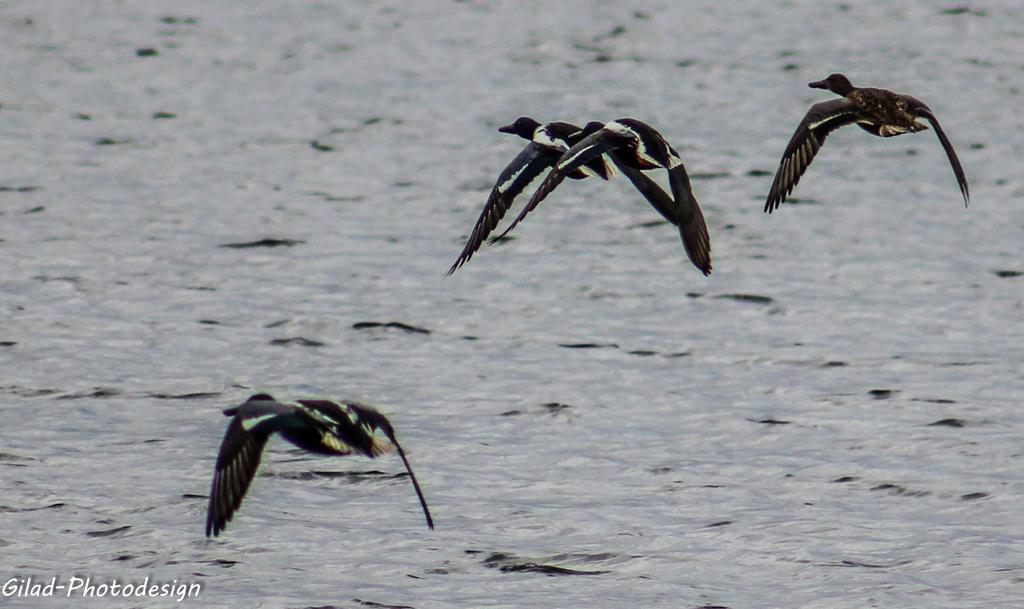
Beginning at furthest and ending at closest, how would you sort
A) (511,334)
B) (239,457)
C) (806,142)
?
(511,334), (806,142), (239,457)

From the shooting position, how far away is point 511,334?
1723 cm

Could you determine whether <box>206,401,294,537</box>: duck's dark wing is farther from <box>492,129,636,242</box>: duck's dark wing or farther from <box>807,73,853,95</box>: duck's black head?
<box>807,73,853,95</box>: duck's black head

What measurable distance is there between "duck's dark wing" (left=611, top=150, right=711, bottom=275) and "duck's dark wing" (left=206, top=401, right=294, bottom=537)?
2.37 meters

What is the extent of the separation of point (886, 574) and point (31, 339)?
8.36 m

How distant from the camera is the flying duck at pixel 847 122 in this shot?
9.84 m

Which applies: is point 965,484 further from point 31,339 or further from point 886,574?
point 31,339

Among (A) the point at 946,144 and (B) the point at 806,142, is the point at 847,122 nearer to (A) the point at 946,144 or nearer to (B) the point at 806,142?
(B) the point at 806,142

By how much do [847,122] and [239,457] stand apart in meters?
3.79

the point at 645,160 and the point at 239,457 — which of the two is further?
the point at 645,160

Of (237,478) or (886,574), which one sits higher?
(237,478)

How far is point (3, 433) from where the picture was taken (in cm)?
1410

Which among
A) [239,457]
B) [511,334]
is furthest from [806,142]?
[511,334]

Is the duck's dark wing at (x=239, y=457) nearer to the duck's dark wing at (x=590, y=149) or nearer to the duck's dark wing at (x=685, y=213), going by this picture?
the duck's dark wing at (x=590, y=149)

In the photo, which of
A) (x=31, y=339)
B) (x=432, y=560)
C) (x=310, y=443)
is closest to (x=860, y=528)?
(x=432, y=560)
